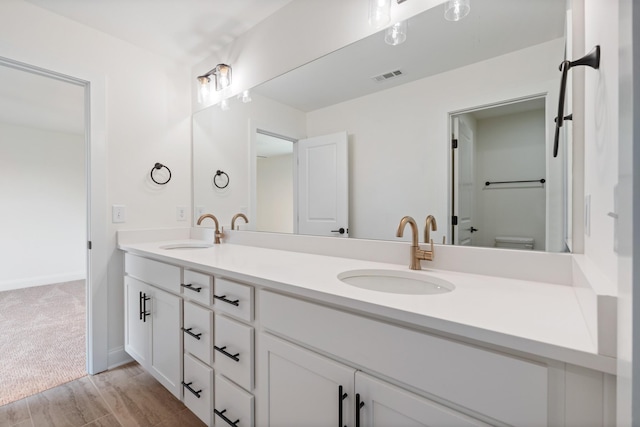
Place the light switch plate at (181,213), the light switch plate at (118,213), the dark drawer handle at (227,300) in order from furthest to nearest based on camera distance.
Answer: the light switch plate at (181,213)
the light switch plate at (118,213)
the dark drawer handle at (227,300)

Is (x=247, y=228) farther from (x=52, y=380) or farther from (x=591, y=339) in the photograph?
(x=591, y=339)

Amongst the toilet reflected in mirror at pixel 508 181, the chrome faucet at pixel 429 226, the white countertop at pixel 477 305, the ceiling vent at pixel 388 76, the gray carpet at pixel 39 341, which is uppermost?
the ceiling vent at pixel 388 76

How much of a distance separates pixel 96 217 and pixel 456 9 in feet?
7.65

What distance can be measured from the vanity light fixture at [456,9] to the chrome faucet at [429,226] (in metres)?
0.81

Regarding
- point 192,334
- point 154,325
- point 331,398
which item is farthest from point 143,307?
point 331,398

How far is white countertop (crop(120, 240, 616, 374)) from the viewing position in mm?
558

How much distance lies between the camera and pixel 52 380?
6.08 feet

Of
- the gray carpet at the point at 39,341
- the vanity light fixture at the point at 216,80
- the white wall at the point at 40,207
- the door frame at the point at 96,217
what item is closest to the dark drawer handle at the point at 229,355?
the door frame at the point at 96,217

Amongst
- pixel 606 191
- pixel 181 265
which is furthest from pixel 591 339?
pixel 181 265

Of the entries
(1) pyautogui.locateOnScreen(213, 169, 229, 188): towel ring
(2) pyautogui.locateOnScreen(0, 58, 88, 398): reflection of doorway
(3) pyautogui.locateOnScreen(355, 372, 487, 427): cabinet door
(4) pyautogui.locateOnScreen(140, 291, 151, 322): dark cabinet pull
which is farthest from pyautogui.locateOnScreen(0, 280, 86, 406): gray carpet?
(3) pyautogui.locateOnScreen(355, 372, 487, 427): cabinet door

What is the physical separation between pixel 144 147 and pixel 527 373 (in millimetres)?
2490

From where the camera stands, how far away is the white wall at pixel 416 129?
1.06 meters

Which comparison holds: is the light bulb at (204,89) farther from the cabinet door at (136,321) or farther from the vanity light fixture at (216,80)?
the cabinet door at (136,321)

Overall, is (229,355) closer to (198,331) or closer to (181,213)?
(198,331)
